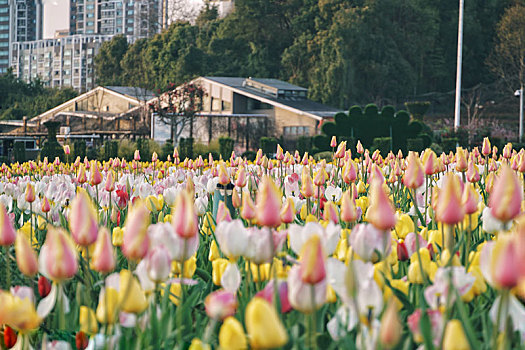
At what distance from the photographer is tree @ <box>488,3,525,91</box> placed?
153ft

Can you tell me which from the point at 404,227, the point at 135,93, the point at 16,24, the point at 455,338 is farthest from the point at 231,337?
the point at 16,24

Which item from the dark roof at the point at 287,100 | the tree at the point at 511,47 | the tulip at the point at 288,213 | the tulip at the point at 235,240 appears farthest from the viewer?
the tree at the point at 511,47

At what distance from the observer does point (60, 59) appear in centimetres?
10806

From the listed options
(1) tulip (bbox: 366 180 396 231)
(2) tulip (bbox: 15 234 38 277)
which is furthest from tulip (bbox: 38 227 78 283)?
(1) tulip (bbox: 366 180 396 231)

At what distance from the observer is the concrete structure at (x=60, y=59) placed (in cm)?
10394

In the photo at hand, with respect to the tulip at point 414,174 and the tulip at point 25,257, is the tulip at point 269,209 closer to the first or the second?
the tulip at point 25,257

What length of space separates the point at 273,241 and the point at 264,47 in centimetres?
4860

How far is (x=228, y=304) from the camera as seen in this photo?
1.26 meters

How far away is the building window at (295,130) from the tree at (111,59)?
25.4m

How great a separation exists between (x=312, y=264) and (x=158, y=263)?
15.7 inches

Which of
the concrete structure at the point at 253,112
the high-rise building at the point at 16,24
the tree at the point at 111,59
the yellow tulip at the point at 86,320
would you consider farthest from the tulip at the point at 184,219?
the high-rise building at the point at 16,24

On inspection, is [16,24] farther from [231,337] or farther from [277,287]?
[231,337]

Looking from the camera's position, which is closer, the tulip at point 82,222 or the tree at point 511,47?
the tulip at point 82,222

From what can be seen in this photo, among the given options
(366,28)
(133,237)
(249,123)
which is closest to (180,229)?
(133,237)
